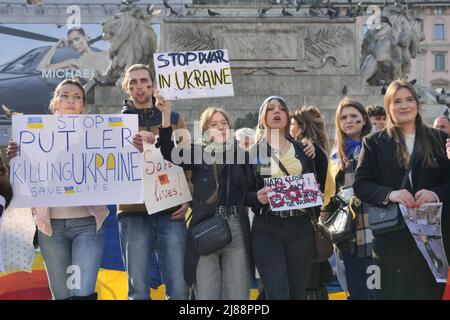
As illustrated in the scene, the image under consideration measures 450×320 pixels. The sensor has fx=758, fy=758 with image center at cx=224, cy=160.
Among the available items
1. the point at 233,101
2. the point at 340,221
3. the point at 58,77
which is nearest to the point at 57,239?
the point at 340,221

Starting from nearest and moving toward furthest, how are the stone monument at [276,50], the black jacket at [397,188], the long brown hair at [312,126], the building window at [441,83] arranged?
the black jacket at [397,188] < the long brown hair at [312,126] < the stone monument at [276,50] < the building window at [441,83]

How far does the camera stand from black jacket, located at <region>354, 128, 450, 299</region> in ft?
16.3

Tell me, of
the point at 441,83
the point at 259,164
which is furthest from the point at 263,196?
the point at 441,83

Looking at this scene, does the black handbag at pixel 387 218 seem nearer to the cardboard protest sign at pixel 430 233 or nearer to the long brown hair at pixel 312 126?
the cardboard protest sign at pixel 430 233

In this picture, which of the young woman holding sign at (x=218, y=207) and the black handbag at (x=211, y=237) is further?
the young woman holding sign at (x=218, y=207)

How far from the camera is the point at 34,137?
591 cm

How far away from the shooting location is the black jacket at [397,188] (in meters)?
4.97

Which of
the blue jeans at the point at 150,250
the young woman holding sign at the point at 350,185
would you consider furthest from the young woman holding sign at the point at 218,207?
the young woman holding sign at the point at 350,185

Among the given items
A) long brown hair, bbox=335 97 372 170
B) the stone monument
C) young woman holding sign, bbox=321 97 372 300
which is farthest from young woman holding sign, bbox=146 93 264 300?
the stone monument

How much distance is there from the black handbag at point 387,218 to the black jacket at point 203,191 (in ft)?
3.00

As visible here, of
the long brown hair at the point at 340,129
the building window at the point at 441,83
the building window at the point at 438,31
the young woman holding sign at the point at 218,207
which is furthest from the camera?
the building window at the point at 438,31

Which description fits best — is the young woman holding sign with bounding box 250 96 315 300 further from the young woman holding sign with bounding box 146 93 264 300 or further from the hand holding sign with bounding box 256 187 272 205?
the young woman holding sign with bounding box 146 93 264 300
